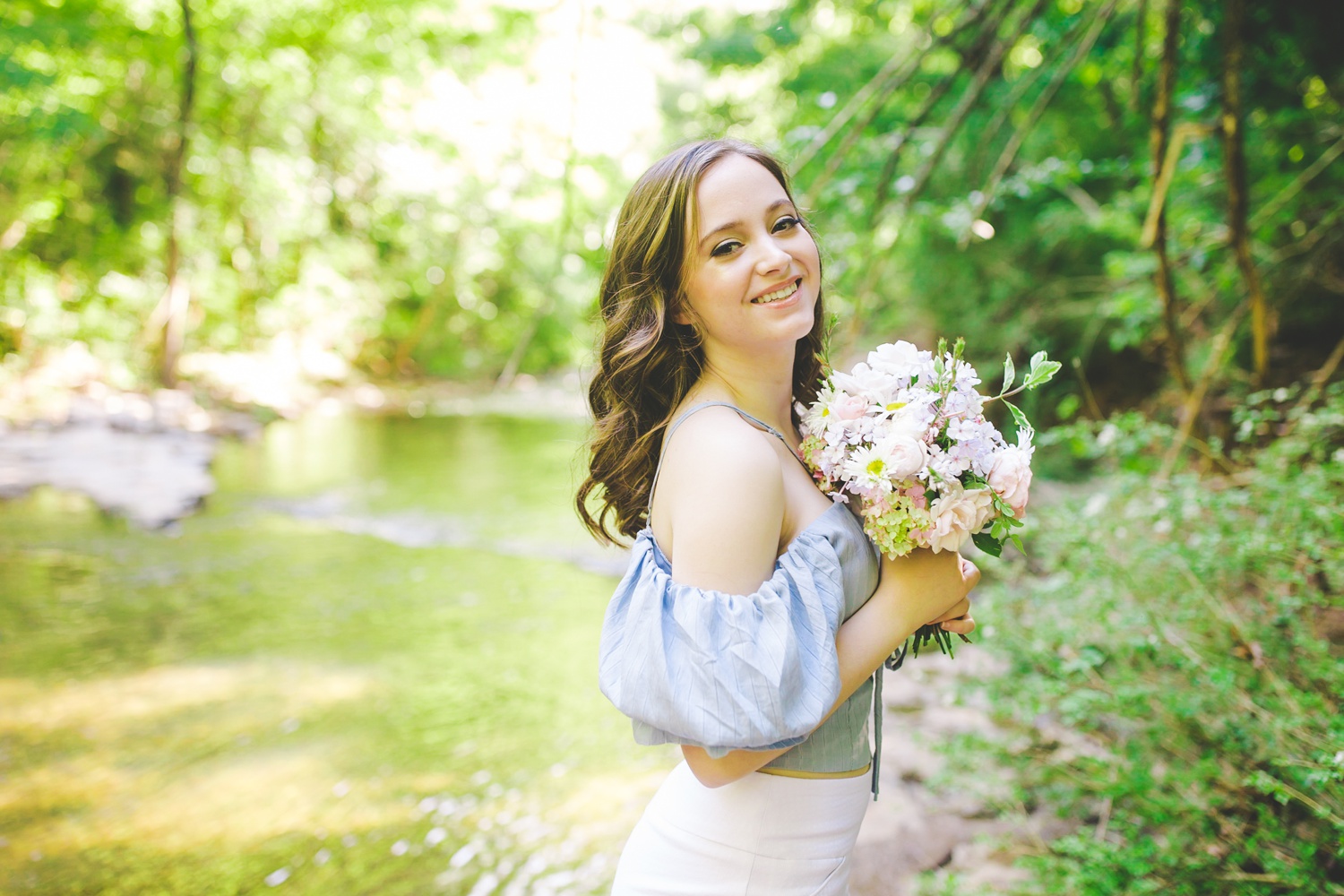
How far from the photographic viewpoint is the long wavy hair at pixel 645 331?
1547 millimetres

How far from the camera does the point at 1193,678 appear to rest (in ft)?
7.58

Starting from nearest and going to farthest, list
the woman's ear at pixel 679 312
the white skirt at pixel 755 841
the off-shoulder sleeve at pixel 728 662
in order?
the off-shoulder sleeve at pixel 728 662 < the white skirt at pixel 755 841 < the woman's ear at pixel 679 312

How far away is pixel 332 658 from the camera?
17.3 feet

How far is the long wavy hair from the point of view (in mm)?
1547

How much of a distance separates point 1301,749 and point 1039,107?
2162 millimetres

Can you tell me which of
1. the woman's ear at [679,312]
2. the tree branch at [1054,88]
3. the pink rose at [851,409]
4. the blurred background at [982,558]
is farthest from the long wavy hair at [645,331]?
the tree branch at [1054,88]

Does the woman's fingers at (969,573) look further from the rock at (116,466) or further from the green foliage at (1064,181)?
the rock at (116,466)

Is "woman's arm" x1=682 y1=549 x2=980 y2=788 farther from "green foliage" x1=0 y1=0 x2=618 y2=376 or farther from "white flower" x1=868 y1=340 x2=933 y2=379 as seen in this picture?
"green foliage" x1=0 y1=0 x2=618 y2=376

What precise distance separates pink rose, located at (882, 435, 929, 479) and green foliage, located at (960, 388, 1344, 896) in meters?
1.13

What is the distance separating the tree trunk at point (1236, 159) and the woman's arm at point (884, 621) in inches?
89.3

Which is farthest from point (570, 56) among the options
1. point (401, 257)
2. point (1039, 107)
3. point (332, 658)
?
point (401, 257)

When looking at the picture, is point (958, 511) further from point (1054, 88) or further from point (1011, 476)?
point (1054, 88)

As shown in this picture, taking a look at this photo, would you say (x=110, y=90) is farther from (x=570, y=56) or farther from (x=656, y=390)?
(x=656, y=390)

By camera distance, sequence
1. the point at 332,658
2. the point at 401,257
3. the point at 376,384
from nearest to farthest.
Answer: the point at 332,658, the point at 401,257, the point at 376,384
